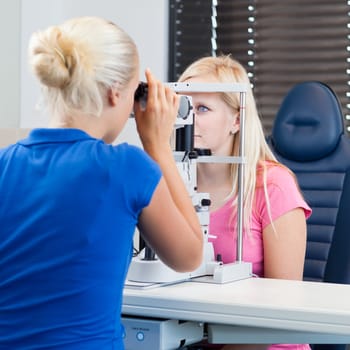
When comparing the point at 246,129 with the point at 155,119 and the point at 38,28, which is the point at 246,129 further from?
the point at 38,28

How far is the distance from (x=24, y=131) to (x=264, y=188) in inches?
57.3

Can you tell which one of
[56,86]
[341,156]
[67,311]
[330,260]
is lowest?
[330,260]

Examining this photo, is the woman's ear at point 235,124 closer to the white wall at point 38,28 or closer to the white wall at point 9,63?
the white wall at point 38,28

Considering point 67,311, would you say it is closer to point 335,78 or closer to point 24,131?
point 24,131

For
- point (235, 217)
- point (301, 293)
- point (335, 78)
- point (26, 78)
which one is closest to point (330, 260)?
point (235, 217)

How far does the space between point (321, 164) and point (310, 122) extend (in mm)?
145

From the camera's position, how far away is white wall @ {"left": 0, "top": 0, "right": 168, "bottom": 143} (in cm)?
335

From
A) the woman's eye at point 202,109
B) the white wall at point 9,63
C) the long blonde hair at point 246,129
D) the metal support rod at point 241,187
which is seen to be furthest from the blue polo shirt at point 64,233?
the white wall at point 9,63

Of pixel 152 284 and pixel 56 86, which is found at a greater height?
pixel 56 86

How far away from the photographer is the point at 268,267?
2082mm

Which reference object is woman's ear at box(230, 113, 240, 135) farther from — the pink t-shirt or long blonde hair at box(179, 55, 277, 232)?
the pink t-shirt

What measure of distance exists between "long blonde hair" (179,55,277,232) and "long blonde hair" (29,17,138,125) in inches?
32.1

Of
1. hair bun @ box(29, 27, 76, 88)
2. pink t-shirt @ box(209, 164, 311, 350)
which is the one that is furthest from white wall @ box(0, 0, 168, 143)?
hair bun @ box(29, 27, 76, 88)

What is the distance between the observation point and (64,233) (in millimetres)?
1229
